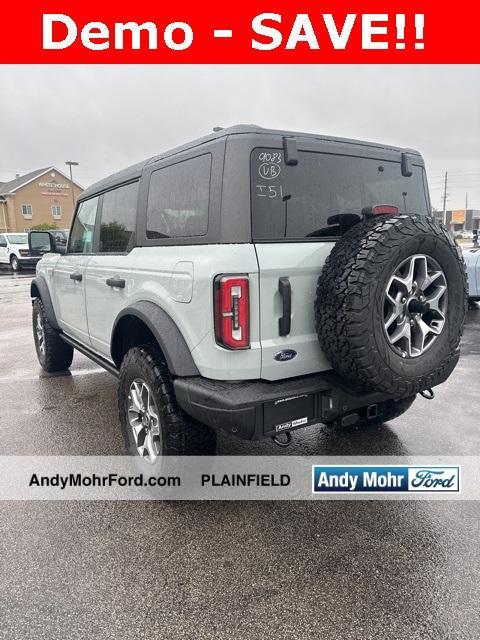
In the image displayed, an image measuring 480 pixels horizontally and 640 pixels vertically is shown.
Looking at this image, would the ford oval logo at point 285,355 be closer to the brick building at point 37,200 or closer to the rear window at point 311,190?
the rear window at point 311,190

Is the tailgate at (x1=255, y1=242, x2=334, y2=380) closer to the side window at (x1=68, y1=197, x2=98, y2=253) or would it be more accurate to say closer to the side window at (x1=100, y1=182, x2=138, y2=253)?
the side window at (x1=100, y1=182, x2=138, y2=253)

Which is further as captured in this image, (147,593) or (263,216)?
(263,216)

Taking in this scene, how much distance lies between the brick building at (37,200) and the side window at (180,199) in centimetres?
5018

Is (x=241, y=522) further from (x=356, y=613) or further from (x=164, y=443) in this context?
(x=356, y=613)

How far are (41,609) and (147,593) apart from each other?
446 mm

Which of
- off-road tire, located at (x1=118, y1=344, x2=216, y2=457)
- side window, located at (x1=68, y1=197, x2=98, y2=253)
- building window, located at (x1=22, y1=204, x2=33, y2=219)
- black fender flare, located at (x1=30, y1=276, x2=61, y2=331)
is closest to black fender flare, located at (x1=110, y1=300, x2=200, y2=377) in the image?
off-road tire, located at (x1=118, y1=344, x2=216, y2=457)

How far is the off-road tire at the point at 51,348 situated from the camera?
16.7 feet

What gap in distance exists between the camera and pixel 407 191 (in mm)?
3008

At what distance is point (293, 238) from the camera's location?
2.35 metres

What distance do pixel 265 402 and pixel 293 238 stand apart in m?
0.86

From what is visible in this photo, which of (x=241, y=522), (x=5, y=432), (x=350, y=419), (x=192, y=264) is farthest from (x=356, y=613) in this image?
(x=5, y=432)

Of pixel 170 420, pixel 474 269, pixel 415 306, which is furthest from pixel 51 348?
pixel 474 269

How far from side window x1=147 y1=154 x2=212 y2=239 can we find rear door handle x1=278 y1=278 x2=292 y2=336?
0.50 m

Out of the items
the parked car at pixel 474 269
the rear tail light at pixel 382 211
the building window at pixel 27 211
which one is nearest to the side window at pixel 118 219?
the rear tail light at pixel 382 211
